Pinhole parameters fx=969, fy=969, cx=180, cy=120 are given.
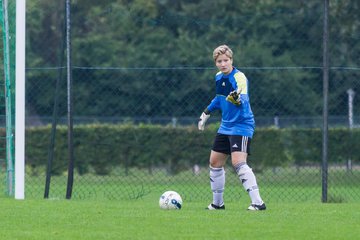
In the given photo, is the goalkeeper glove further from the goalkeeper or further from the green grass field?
the green grass field

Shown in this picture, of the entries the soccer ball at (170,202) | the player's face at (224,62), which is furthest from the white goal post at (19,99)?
the player's face at (224,62)

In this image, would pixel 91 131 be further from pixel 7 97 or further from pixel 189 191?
pixel 7 97

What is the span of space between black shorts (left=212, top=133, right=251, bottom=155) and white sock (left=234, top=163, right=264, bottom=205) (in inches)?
7.0

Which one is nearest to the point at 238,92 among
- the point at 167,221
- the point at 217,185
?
the point at 217,185

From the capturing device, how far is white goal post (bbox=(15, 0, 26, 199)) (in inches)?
456

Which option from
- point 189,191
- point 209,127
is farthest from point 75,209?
point 209,127

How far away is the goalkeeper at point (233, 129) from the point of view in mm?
9969

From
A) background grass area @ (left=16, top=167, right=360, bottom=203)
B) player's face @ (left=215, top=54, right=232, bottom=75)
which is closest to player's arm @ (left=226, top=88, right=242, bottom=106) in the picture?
player's face @ (left=215, top=54, right=232, bottom=75)

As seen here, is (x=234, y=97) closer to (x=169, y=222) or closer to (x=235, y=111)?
(x=235, y=111)

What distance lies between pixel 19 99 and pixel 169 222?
381cm

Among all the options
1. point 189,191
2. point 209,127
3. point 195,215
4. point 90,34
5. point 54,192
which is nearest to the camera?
point 195,215

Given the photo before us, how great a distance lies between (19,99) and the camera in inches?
457

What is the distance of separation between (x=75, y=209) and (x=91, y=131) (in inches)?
445

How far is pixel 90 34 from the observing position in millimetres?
29609
